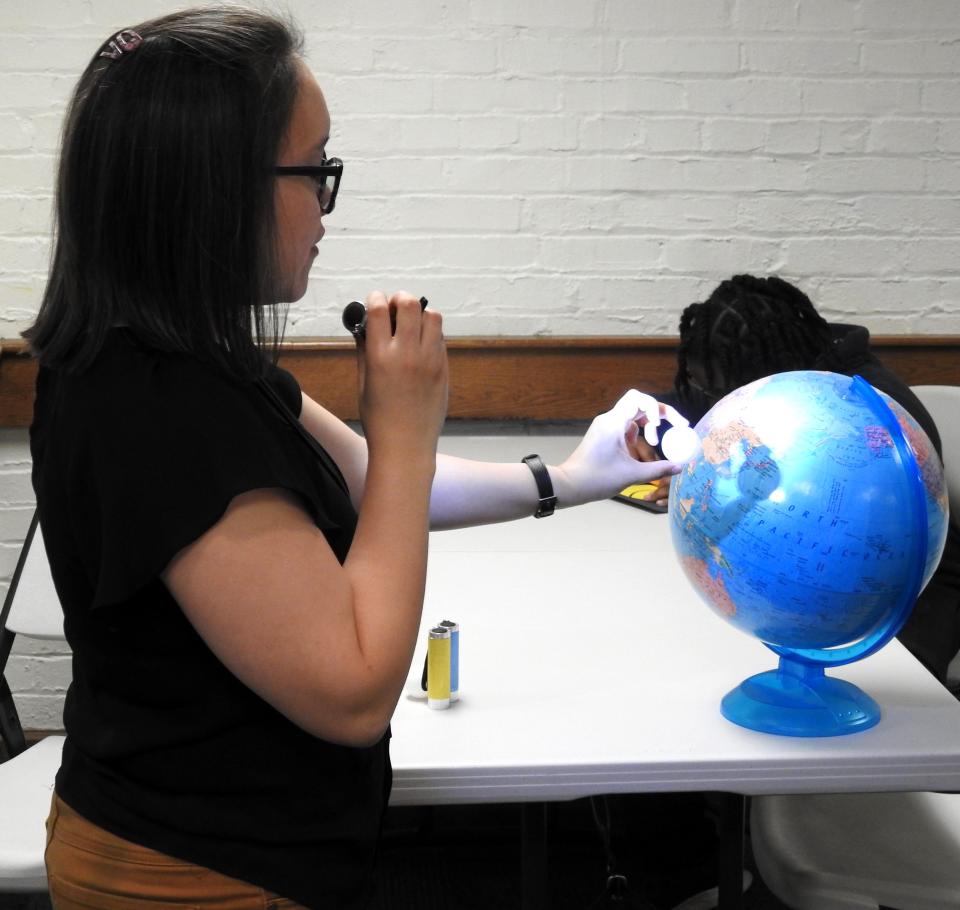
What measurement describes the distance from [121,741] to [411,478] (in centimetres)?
30

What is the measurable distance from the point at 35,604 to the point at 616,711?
1298mm

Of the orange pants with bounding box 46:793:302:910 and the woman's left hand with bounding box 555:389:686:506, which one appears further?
the woman's left hand with bounding box 555:389:686:506

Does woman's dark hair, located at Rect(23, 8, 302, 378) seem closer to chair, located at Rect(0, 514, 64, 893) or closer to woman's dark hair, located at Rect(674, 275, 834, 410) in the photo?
chair, located at Rect(0, 514, 64, 893)

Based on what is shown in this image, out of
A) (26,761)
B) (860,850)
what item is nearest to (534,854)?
(860,850)

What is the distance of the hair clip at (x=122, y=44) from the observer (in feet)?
2.78

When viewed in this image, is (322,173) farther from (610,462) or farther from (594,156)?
(594,156)

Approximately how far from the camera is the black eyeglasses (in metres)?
0.87

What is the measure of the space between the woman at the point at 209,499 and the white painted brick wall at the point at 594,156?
1.98 meters

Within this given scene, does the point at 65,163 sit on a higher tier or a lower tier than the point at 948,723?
higher

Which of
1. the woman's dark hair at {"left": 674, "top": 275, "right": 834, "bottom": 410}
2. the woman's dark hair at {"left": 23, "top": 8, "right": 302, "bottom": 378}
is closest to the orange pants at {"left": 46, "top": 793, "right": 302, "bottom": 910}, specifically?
the woman's dark hair at {"left": 23, "top": 8, "right": 302, "bottom": 378}

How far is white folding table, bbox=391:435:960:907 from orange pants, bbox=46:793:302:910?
278 mm

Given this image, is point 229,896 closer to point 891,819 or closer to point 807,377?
point 807,377

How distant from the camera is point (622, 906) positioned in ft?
7.16

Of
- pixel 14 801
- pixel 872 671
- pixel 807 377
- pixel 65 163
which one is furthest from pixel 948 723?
pixel 14 801
